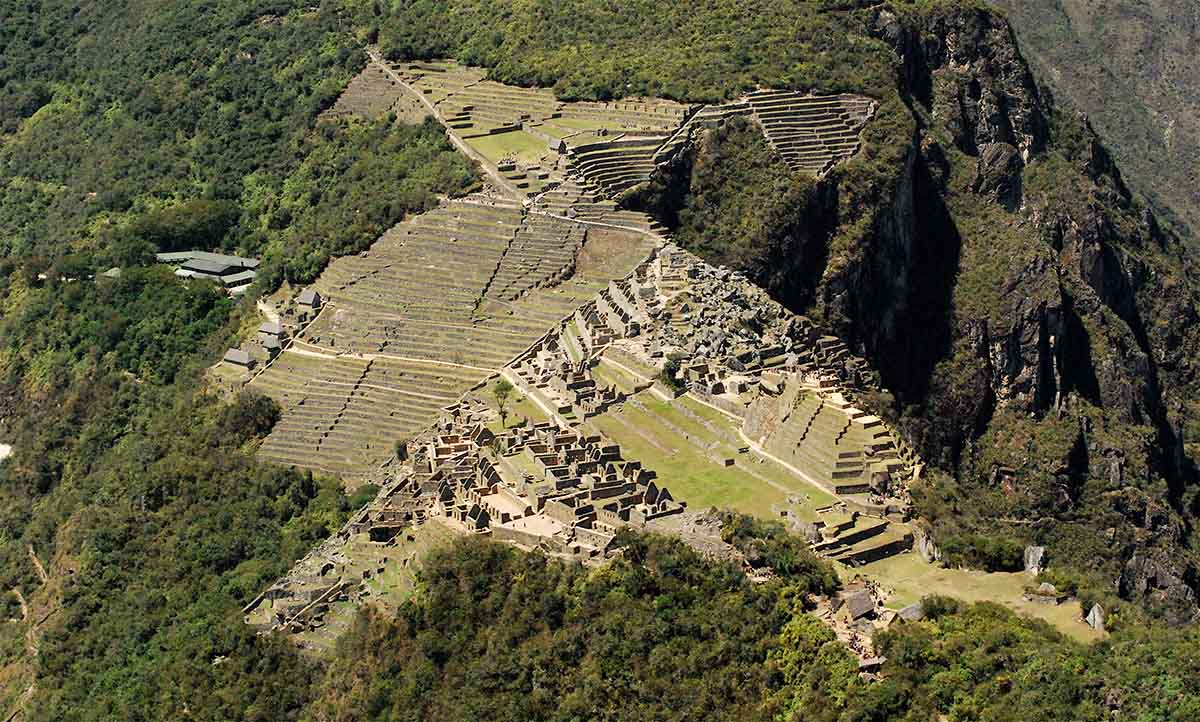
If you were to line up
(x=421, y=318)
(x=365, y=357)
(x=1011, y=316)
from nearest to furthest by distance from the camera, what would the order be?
(x=365, y=357)
(x=421, y=318)
(x=1011, y=316)

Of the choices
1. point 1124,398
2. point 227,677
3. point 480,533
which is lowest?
point 1124,398

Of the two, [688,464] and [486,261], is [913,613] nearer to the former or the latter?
[688,464]

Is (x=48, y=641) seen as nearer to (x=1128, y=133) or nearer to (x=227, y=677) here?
(x=227, y=677)

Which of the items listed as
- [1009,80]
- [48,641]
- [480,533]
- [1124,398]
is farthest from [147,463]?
[1009,80]

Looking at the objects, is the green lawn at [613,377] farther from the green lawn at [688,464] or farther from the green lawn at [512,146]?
the green lawn at [512,146]

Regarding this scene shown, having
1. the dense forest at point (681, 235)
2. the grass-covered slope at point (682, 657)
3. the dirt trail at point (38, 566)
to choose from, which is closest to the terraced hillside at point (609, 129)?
the dense forest at point (681, 235)

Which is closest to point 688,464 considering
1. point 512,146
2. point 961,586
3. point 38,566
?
point 961,586
